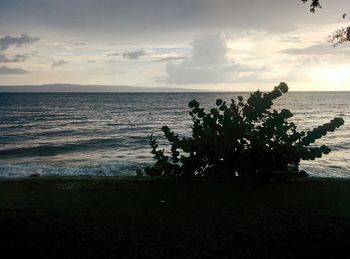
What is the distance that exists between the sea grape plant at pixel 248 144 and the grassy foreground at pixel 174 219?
1.04 metres

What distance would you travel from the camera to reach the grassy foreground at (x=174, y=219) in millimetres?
5465

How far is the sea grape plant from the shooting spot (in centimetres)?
1004

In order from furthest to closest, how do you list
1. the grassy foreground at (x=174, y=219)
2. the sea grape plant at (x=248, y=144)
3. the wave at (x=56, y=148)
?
1. the wave at (x=56, y=148)
2. the sea grape plant at (x=248, y=144)
3. the grassy foreground at (x=174, y=219)

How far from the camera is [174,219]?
6508 millimetres

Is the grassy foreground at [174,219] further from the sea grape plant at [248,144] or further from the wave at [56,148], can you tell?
the wave at [56,148]

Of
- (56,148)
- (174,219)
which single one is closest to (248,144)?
(174,219)

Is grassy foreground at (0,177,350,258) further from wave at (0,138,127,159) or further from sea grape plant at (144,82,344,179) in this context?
wave at (0,138,127,159)

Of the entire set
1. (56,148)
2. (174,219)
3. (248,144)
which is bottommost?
(56,148)

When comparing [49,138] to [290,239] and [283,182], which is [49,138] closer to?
[283,182]

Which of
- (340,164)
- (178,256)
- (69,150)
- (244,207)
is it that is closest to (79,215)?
(178,256)

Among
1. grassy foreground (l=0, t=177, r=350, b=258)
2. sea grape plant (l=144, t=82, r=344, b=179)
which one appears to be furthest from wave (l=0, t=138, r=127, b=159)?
grassy foreground (l=0, t=177, r=350, b=258)

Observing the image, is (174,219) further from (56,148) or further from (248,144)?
(56,148)


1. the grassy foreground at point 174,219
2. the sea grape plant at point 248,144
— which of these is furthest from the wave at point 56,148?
the grassy foreground at point 174,219

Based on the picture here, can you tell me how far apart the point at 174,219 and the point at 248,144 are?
435 centimetres
